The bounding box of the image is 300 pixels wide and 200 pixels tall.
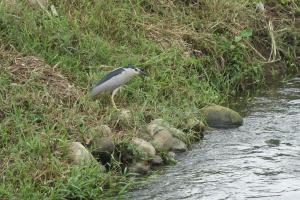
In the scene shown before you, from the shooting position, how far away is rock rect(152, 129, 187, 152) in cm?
702

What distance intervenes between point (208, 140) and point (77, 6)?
272cm

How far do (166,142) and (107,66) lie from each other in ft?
4.77

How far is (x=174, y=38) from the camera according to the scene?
9.43m

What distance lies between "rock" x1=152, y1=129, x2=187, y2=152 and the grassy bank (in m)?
0.21

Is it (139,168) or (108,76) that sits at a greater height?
(108,76)

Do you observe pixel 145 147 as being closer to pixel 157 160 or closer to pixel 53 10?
pixel 157 160

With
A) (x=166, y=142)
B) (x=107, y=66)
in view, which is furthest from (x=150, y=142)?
(x=107, y=66)

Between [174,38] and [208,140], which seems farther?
[174,38]

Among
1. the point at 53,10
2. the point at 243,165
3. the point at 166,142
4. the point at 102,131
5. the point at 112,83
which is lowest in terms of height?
the point at 243,165

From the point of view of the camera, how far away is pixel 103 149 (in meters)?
6.57

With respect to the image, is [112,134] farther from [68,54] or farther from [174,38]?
[174,38]

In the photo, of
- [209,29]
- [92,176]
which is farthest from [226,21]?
[92,176]

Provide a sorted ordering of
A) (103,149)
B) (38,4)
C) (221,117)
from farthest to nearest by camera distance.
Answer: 1. (38,4)
2. (221,117)
3. (103,149)

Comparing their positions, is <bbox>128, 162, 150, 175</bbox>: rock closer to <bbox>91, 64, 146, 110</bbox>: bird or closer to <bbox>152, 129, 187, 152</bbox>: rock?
<bbox>152, 129, 187, 152</bbox>: rock
